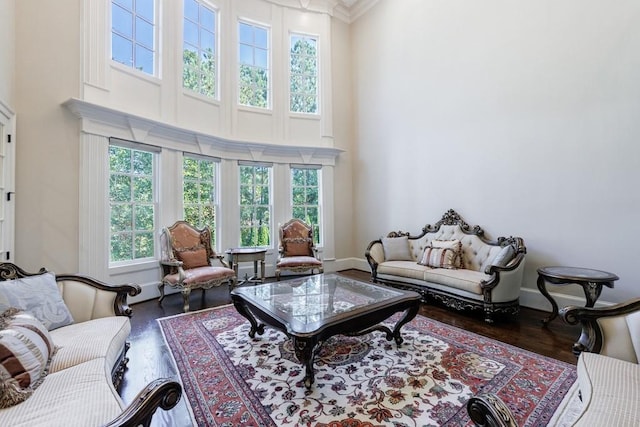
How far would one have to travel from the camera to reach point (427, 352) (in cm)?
250

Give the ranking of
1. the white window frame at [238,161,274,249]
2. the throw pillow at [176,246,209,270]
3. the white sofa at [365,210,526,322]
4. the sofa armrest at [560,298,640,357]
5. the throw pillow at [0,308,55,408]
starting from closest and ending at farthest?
the throw pillow at [0,308,55,408] < the sofa armrest at [560,298,640,357] < the white sofa at [365,210,526,322] < the throw pillow at [176,246,209,270] < the white window frame at [238,161,274,249]

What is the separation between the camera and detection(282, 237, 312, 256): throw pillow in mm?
5234

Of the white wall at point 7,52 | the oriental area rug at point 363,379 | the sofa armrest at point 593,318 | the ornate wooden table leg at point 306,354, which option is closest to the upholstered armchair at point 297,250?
the oriental area rug at point 363,379

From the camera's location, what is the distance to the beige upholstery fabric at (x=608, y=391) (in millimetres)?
1068

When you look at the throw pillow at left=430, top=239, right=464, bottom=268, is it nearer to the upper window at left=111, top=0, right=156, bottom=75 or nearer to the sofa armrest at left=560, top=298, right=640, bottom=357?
the sofa armrest at left=560, top=298, right=640, bottom=357

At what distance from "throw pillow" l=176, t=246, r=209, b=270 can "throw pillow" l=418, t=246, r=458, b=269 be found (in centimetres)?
335

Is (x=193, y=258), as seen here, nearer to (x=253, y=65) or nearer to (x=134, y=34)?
(x=134, y=34)

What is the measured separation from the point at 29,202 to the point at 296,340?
351 cm

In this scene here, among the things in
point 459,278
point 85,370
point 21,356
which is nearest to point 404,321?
point 459,278

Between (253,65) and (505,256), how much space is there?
5.44 meters

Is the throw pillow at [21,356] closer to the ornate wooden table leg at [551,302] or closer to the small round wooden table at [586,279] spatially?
the small round wooden table at [586,279]

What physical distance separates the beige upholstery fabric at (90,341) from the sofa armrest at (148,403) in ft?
2.33

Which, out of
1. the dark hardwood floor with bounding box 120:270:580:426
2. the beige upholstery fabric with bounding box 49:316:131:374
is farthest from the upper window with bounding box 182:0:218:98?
the beige upholstery fabric with bounding box 49:316:131:374

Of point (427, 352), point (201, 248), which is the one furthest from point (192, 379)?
point (201, 248)
